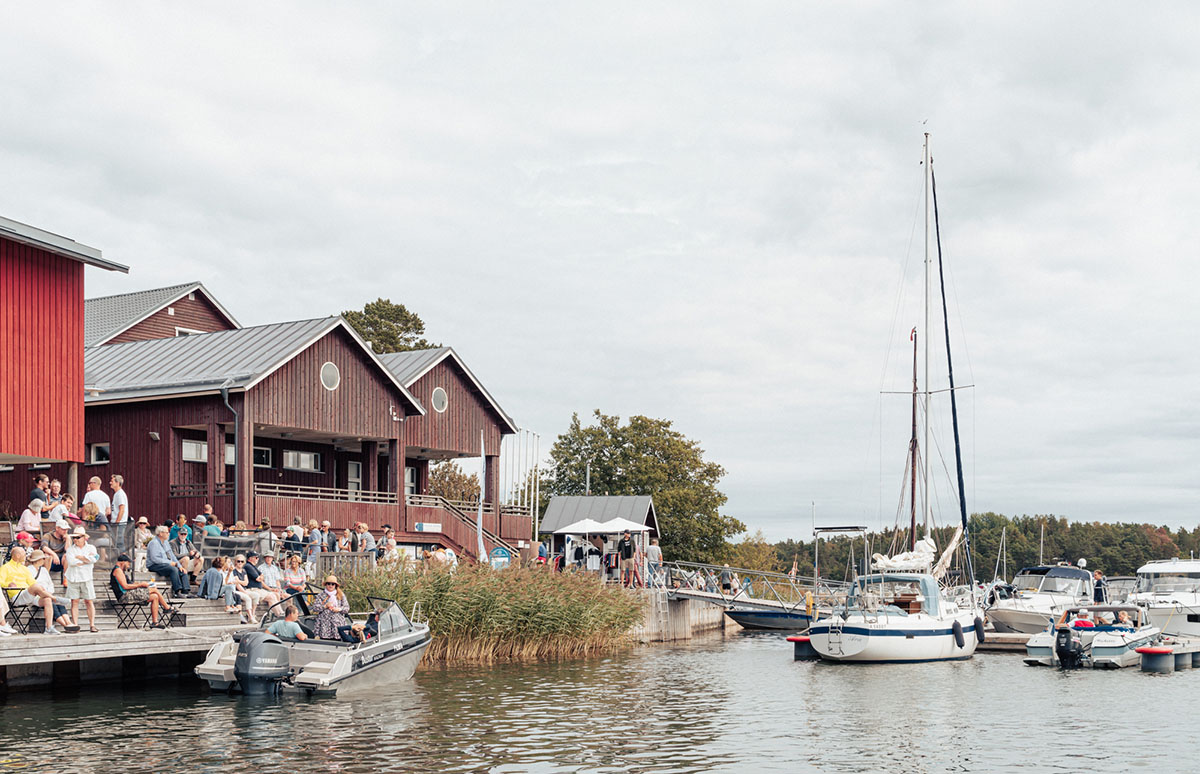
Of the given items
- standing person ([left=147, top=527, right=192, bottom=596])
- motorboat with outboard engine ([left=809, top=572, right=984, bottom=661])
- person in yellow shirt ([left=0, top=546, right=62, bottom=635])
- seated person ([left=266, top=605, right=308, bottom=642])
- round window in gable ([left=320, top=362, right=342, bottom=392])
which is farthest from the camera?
round window in gable ([left=320, top=362, right=342, bottom=392])

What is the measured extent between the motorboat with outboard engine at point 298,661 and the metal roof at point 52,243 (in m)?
10.1

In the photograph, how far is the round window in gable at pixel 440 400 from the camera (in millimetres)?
44000

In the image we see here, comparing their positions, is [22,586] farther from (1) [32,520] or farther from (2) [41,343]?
(2) [41,343]

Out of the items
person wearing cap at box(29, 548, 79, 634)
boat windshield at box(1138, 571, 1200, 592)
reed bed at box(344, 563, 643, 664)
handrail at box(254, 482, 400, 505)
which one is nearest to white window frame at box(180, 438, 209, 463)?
handrail at box(254, 482, 400, 505)

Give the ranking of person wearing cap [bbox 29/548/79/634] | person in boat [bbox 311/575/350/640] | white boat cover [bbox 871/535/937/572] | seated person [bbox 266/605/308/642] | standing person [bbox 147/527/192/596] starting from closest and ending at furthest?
person wearing cap [bbox 29/548/79/634]
seated person [bbox 266/605/308/642]
person in boat [bbox 311/575/350/640]
standing person [bbox 147/527/192/596]
white boat cover [bbox 871/535/937/572]

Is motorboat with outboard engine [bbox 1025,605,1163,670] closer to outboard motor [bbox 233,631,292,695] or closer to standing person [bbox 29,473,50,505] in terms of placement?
outboard motor [bbox 233,631,292,695]

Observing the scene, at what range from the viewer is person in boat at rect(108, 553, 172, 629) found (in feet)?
71.1

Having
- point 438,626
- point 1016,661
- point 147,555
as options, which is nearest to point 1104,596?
point 1016,661

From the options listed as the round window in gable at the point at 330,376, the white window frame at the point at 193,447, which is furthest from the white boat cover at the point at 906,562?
the white window frame at the point at 193,447

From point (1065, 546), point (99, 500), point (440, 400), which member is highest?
point (440, 400)

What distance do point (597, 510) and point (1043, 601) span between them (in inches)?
904

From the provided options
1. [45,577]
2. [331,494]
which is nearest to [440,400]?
[331,494]

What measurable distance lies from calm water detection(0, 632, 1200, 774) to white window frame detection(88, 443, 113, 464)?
1388 cm

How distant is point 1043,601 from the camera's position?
4084cm
